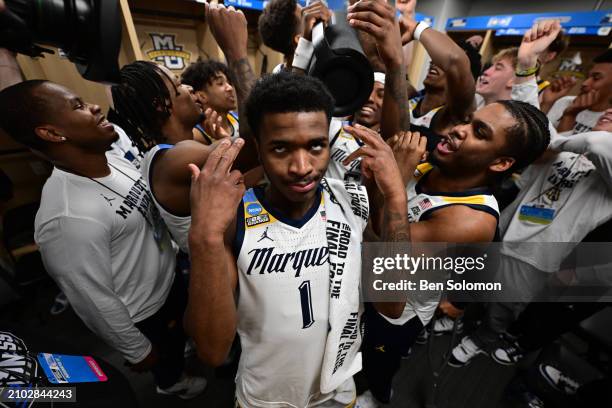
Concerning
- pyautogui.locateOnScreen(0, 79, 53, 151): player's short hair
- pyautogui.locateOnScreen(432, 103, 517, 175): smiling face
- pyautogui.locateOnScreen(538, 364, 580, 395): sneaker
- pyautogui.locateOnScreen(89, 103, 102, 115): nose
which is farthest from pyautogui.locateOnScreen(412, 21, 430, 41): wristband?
pyautogui.locateOnScreen(538, 364, 580, 395): sneaker

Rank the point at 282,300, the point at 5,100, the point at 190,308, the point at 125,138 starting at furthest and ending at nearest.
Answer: the point at 125,138 → the point at 5,100 → the point at 282,300 → the point at 190,308

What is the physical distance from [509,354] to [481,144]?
1.80 meters

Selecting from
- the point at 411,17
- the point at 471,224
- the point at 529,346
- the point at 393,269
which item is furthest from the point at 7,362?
the point at 529,346

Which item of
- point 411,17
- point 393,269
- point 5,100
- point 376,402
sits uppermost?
point 411,17

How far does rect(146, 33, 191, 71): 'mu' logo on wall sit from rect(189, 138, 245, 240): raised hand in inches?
105

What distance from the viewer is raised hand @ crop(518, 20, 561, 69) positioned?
146cm

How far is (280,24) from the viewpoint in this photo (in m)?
1.23

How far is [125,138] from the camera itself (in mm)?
1956

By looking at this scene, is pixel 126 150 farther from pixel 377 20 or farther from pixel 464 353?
pixel 464 353

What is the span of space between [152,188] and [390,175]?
1.01 metres

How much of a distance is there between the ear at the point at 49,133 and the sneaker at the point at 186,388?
1451 millimetres

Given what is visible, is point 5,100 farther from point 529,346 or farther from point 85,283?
point 529,346

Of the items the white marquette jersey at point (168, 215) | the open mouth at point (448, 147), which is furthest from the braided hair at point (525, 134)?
the white marquette jersey at point (168, 215)

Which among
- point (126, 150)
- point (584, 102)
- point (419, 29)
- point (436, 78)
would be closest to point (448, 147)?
point (419, 29)
